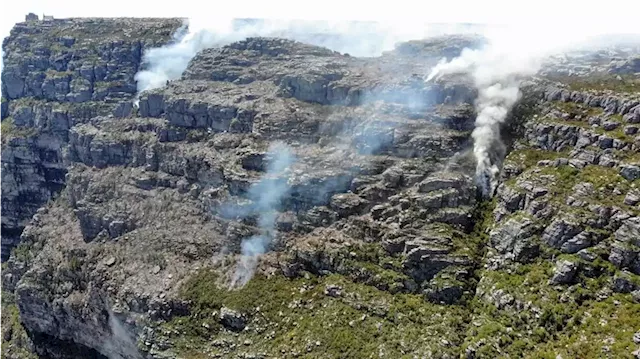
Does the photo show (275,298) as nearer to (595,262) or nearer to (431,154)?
(431,154)

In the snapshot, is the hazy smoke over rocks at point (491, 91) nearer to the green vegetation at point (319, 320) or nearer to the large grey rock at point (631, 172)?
the large grey rock at point (631, 172)

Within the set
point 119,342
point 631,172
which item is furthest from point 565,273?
point 119,342

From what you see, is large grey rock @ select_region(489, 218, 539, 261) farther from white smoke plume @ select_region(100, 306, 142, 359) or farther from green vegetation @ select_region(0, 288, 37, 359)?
green vegetation @ select_region(0, 288, 37, 359)

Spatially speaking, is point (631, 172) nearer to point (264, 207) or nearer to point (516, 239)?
point (516, 239)

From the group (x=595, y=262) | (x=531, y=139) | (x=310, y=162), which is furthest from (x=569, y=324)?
(x=310, y=162)

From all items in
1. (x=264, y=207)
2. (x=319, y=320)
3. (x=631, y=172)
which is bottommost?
(x=319, y=320)

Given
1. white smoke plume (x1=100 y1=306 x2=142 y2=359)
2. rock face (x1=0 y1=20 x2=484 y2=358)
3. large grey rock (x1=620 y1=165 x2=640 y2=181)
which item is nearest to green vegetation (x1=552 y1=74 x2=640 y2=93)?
rock face (x1=0 y1=20 x2=484 y2=358)
